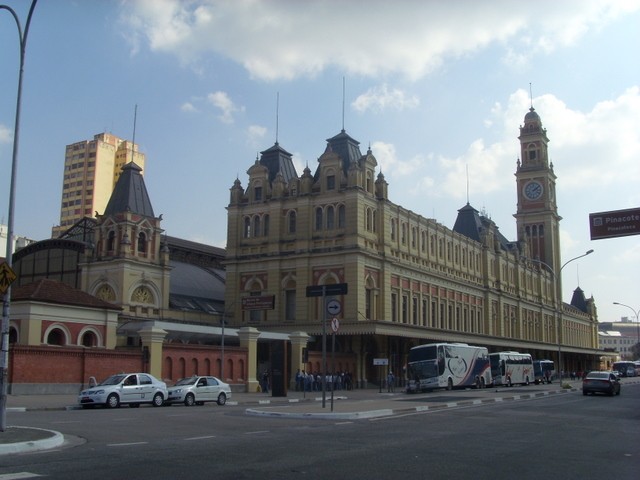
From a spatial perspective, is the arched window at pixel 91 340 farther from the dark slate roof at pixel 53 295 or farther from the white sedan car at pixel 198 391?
the white sedan car at pixel 198 391

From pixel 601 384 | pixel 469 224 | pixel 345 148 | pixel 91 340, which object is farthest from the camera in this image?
pixel 469 224

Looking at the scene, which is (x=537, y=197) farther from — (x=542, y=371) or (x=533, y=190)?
(x=542, y=371)

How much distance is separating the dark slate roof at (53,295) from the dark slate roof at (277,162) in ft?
79.7

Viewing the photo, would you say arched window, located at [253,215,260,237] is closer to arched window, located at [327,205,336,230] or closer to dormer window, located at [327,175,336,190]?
arched window, located at [327,205,336,230]

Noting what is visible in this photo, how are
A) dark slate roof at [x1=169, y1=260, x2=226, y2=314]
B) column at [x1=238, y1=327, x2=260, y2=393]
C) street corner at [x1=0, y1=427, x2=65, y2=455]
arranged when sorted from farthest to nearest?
dark slate roof at [x1=169, y1=260, x2=226, y2=314] < column at [x1=238, y1=327, x2=260, y2=393] < street corner at [x1=0, y1=427, x2=65, y2=455]

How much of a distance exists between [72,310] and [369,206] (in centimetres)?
2601

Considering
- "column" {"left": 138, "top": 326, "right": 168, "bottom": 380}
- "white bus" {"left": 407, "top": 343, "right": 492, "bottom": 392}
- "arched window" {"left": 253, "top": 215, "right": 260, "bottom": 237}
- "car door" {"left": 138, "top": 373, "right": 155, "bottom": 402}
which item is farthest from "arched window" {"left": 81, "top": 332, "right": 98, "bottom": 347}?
"white bus" {"left": 407, "top": 343, "right": 492, "bottom": 392}

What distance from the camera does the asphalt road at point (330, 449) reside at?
12008 millimetres

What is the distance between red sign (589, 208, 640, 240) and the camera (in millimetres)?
24344

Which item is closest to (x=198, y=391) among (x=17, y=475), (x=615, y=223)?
(x=615, y=223)

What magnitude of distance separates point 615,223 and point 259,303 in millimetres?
35341

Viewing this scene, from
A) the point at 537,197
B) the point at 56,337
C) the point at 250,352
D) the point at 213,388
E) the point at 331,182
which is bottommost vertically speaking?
the point at 213,388

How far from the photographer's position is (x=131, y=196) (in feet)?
202

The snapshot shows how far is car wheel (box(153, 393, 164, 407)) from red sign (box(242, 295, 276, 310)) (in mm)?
24372
